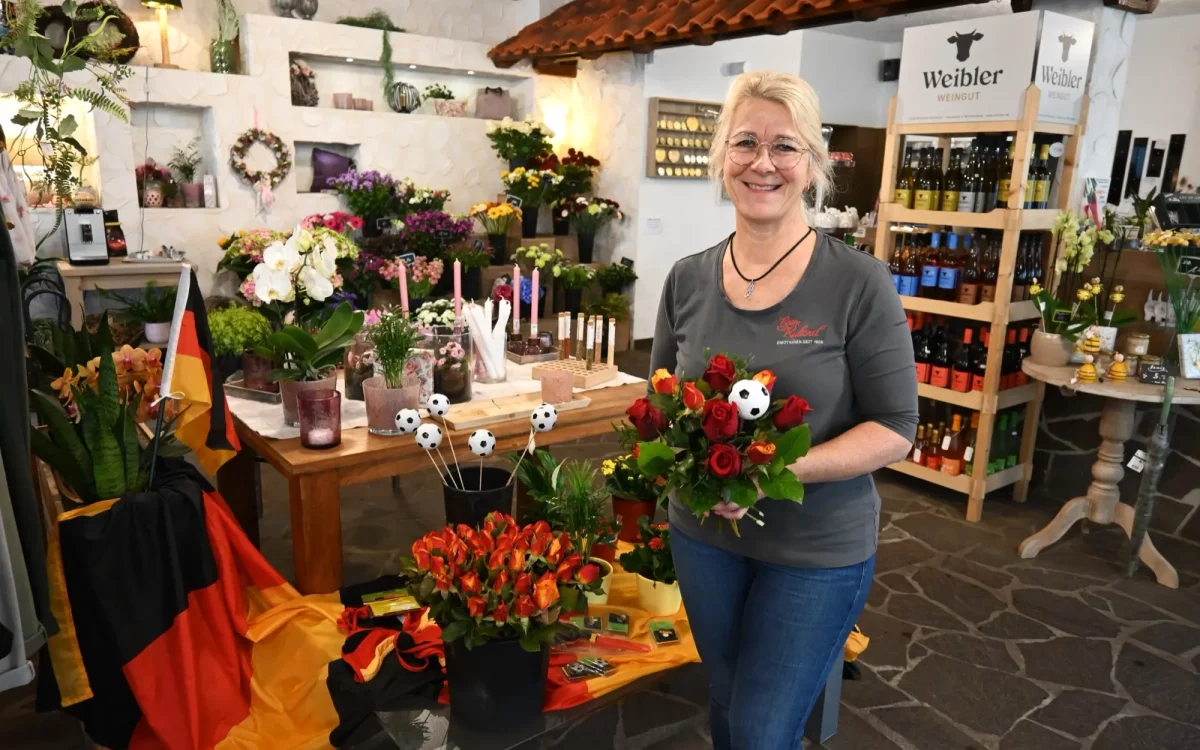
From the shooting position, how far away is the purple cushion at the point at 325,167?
6.61m

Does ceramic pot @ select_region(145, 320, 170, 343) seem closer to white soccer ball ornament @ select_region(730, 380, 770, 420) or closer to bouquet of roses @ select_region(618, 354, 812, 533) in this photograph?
bouquet of roses @ select_region(618, 354, 812, 533)

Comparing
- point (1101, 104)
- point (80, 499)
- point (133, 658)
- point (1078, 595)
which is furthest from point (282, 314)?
point (1101, 104)

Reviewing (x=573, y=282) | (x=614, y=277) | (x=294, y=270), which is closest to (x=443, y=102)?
(x=614, y=277)

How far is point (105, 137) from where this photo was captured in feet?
17.7

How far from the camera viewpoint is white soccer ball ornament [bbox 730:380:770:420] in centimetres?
130

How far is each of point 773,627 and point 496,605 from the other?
0.61m

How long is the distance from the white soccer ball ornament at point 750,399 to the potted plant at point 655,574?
121cm

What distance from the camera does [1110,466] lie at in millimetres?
3467

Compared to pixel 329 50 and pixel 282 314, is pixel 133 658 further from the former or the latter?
pixel 329 50

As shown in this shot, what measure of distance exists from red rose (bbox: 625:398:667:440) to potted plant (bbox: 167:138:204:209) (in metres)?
5.60

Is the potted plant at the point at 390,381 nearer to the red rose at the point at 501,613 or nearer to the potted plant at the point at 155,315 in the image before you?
the red rose at the point at 501,613

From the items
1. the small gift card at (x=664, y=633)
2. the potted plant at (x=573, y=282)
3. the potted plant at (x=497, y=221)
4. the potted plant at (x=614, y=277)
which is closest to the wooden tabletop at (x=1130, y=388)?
the small gift card at (x=664, y=633)

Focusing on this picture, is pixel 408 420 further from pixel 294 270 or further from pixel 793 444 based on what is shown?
pixel 793 444

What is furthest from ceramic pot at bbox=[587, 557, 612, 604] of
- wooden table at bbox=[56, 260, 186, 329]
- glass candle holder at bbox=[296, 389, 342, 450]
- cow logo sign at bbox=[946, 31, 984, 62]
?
wooden table at bbox=[56, 260, 186, 329]
